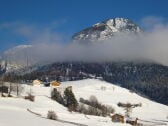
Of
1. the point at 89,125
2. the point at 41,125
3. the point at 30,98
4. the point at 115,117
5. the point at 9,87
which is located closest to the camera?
the point at 41,125

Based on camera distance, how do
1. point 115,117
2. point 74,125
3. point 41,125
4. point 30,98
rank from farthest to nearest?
point 30,98 → point 115,117 → point 74,125 → point 41,125

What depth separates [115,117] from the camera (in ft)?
463

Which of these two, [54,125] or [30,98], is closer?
[54,125]

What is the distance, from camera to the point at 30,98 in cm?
16350

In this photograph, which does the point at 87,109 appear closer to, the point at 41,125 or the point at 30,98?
the point at 30,98

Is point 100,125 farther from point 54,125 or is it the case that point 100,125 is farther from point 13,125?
point 13,125

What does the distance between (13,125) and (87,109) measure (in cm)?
10271

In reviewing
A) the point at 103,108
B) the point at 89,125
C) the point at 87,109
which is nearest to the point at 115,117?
the point at 87,109

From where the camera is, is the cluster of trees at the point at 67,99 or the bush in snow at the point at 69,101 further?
the cluster of trees at the point at 67,99

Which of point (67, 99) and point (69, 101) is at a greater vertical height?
point (67, 99)

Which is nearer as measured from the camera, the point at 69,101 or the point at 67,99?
the point at 69,101

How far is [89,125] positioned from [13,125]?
2875 centimetres

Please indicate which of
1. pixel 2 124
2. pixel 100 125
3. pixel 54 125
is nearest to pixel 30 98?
pixel 100 125

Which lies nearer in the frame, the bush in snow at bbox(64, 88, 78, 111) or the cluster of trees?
the bush in snow at bbox(64, 88, 78, 111)
